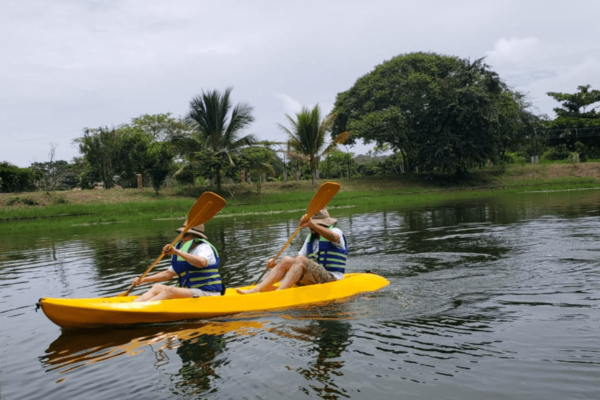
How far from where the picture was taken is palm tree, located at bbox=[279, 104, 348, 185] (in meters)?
30.6

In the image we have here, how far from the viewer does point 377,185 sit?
33.8 metres

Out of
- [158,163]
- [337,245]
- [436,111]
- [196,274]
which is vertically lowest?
[196,274]

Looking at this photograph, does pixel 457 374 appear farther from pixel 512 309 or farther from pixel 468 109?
pixel 468 109

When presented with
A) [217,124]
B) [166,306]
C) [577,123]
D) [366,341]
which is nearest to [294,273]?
[166,306]

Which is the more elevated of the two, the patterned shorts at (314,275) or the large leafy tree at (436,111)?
the large leafy tree at (436,111)

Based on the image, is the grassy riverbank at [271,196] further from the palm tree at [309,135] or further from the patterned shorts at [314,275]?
the patterned shorts at [314,275]

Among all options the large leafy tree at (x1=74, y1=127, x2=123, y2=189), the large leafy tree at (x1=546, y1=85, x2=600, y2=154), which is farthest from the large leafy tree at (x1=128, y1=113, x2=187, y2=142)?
the large leafy tree at (x1=546, y1=85, x2=600, y2=154)

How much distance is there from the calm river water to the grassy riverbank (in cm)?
1326

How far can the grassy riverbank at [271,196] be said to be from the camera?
73.3ft

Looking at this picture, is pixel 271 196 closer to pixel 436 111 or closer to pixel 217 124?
pixel 217 124

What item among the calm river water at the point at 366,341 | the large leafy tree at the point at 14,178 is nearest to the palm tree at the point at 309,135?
the large leafy tree at the point at 14,178

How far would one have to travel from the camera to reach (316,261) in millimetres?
7020

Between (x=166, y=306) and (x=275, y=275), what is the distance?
1.48m

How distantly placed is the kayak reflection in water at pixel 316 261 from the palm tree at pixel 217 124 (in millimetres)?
20397
